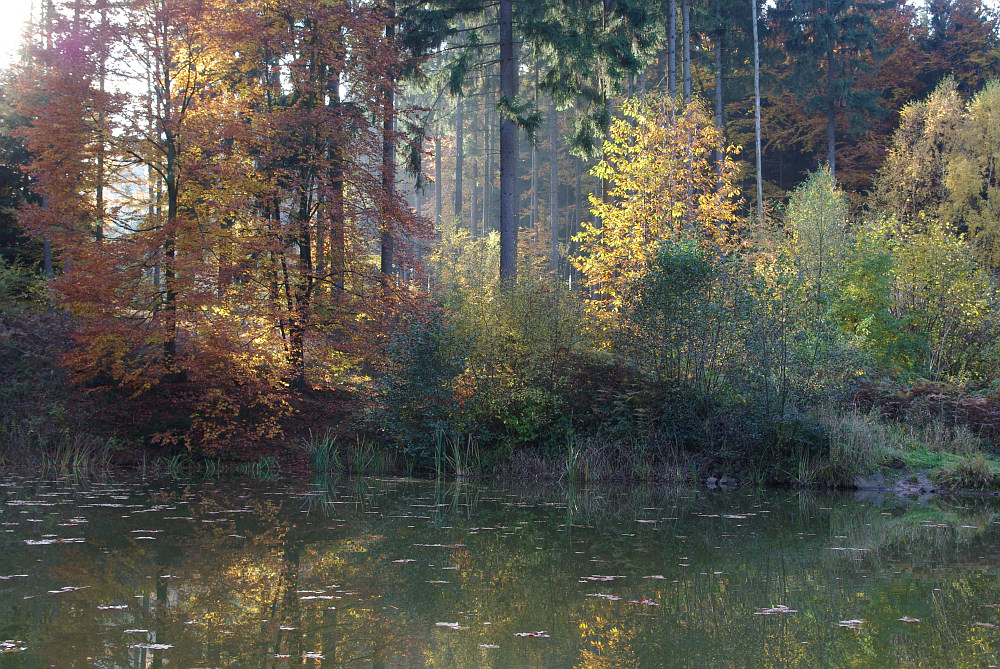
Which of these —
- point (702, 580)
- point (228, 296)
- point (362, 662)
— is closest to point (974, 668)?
point (702, 580)

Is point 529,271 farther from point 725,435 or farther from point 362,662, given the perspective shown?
point 362,662

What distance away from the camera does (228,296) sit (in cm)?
1349

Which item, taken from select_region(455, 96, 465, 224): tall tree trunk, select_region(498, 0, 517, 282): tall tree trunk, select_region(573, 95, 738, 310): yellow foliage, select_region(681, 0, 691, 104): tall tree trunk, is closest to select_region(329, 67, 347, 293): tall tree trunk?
select_region(498, 0, 517, 282): tall tree trunk

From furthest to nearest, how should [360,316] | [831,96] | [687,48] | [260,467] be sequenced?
[831,96] → [687,48] → [360,316] → [260,467]

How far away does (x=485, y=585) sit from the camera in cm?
596

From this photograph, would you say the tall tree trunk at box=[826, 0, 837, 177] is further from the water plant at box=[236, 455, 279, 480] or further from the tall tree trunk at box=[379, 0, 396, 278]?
the water plant at box=[236, 455, 279, 480]

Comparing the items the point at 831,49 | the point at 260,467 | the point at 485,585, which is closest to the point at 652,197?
the point at 260,467

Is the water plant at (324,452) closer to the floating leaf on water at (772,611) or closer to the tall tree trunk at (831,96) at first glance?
the floating leaf on water at (772,611)

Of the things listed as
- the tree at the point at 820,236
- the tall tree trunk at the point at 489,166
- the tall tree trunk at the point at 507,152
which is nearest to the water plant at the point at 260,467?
the tall tree trunk at the point at 507,152

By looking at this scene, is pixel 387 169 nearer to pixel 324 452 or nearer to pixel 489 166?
pixel 324 452

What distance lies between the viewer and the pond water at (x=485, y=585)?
441 cm

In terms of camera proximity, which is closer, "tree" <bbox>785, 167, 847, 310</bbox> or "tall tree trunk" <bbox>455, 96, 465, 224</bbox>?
"tree" <bbox>785, 167, 847, 310</bbox>

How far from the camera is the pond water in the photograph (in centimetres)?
441

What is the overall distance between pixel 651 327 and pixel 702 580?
25.5ft
